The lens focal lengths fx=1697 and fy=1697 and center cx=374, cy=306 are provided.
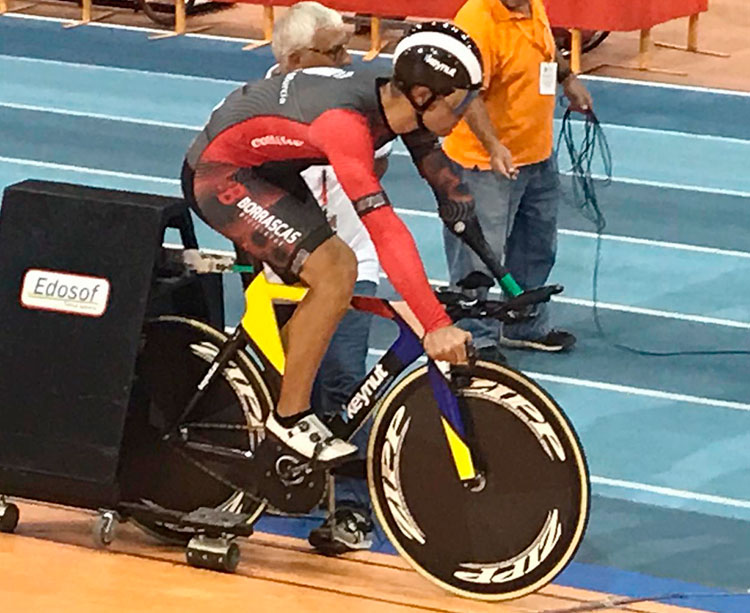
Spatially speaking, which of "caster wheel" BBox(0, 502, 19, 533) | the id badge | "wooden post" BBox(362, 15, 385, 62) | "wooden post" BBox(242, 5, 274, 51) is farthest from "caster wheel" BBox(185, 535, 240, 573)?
"wooden post" BBox(242, 5, 274, 51)

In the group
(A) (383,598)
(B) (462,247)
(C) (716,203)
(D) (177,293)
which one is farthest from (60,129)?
(A) (383,598)

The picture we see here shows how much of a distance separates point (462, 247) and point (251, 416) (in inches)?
78.6

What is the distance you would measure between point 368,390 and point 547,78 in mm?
2542

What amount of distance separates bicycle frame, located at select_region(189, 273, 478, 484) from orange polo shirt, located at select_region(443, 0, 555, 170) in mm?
2146

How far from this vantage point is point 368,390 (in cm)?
524

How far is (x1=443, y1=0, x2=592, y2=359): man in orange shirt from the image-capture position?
713 cm

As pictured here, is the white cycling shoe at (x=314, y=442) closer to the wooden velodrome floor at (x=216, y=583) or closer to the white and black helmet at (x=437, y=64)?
the wooden velodrome floor at (x=216, y=583)

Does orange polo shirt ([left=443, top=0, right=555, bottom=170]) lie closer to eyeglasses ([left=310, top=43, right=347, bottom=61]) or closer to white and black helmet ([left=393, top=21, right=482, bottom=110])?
eyeglasses ([left=310, top=43, right=347, bottom=61])

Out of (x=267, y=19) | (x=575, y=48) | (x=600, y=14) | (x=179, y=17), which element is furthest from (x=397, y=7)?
(x=179, y=17)

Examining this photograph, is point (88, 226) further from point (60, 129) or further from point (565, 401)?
point (60, 129)

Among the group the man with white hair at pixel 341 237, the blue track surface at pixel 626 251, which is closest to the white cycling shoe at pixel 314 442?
the man with white hair at pixel 341 237

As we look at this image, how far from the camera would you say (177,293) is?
18.2 feet

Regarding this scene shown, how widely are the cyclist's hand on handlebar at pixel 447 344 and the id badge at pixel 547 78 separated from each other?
9.01 feet

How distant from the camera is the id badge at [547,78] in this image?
7.30m
